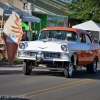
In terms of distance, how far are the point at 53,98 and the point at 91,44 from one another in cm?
781

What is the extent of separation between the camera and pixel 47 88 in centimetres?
1186

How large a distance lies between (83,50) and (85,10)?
28895 millimetres

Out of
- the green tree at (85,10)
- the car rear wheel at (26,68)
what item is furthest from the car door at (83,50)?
the green tree at (85,10)

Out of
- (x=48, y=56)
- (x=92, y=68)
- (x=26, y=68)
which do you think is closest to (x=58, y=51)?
(x=48, y=56)

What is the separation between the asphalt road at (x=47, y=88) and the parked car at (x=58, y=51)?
0.55 metres

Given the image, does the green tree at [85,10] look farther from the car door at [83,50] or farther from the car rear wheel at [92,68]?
the car door at [83,50]

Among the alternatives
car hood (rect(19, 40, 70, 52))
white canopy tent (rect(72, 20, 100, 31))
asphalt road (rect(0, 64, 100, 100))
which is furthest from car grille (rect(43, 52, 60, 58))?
white canopy tent (rect(72, 20, 100, 31))

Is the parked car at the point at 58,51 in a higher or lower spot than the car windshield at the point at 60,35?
lower

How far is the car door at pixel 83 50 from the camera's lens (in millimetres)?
15922

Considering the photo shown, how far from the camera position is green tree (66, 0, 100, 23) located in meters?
44.3

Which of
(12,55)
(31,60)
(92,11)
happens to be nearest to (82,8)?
(92,11)

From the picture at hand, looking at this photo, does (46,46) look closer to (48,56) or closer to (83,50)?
(48,56)

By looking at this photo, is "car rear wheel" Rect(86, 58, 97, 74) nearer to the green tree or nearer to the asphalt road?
the asphalt road

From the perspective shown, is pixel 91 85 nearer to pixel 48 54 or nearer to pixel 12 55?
pixel 48 54
